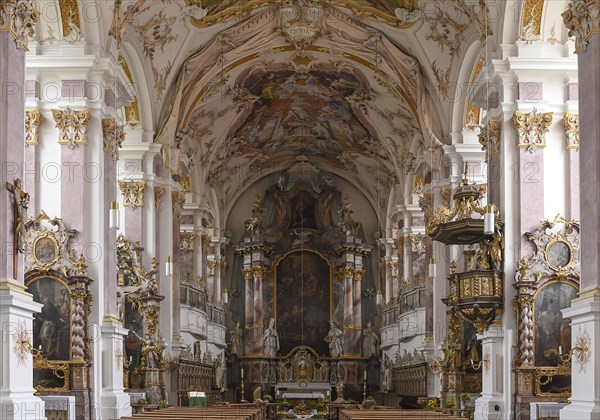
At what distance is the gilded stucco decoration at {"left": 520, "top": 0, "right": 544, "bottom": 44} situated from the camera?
19.2 m

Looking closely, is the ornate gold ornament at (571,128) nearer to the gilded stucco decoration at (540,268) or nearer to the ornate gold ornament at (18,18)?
the gilded stucco decoration at (540,268)

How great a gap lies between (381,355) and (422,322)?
→ 10.1 m

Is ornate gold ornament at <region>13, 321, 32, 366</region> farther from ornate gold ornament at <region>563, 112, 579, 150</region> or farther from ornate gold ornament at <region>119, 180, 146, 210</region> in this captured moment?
ornate gold ornament at <region>119, 180, 146, 210</region>

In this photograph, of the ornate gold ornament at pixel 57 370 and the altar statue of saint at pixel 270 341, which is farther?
the altar statue of saint at pixel 270 341

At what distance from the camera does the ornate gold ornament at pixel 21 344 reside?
41.9 ft

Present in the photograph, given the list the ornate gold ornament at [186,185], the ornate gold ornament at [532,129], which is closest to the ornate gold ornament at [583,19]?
the ornate gold ornament at [532,129]

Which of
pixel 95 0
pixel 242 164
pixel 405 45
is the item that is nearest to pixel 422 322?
pixel 405 45

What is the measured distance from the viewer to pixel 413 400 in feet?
112

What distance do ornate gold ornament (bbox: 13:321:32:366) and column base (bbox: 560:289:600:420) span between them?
6929 mm

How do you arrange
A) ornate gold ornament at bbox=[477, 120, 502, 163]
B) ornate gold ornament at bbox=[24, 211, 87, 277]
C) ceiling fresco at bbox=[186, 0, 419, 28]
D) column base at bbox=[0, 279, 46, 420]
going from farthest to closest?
1. ceiling fresco at bbox=[186, 0, 419, 28]
2. ornate gold ornament at bbox=[477, 120, 502, 163]
3. ornate gold ornament at bbox=[24, 211, 87, 277]
4. column base at bbox=[0, 279, 46, 420]

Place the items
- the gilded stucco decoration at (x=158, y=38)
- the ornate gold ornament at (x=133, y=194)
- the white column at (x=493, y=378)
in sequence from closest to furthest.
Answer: the white column at (x=493, y=378) < the gilded stucco decoration at (x=158, y=38) < the ornate gold ornament at (x=133, y=194)

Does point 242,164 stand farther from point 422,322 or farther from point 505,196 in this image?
point 505,196

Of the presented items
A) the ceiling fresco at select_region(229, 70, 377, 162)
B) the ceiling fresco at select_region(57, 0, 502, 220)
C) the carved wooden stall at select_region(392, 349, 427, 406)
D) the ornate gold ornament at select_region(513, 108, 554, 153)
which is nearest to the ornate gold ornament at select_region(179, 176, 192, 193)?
the ceiling fresco at select_region(57, 0, 502, 220)

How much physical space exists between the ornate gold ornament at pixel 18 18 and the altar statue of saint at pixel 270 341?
2881cm
